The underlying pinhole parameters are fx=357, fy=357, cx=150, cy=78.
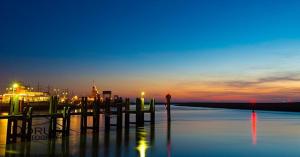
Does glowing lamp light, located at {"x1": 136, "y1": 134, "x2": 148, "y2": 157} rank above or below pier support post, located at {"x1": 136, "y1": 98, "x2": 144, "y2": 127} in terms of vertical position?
below

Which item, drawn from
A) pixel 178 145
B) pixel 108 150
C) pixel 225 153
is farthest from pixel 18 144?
pixel 225 153

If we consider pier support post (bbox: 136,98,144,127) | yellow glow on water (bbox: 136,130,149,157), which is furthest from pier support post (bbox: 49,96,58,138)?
pier support post (bbox: 136,98,144,127)

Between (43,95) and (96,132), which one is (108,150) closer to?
(96,132)

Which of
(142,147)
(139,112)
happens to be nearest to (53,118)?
(142,147)

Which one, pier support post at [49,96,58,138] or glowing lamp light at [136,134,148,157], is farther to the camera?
pier support post at [49,96,58,138]

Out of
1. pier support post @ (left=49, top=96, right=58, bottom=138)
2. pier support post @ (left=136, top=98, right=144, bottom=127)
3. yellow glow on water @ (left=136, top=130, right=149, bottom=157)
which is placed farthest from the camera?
pier support post @ (left=136, top=98, right=144, bottom=127)

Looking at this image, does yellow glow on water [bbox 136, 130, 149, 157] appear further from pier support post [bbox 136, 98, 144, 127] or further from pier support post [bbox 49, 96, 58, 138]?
pier support post [bbox 136, 98, 144, 127]

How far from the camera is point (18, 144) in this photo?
25.7 m

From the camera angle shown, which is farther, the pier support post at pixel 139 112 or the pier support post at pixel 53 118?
the pier support post at pixel 139 112

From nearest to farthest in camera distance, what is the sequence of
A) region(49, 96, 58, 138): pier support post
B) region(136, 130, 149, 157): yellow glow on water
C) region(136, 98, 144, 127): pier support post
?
region(136, 130, 149, 157): yellow glow on water, region(49, 96, 58, 138): pier support post, region(136, 98, 144, 127): pier support post

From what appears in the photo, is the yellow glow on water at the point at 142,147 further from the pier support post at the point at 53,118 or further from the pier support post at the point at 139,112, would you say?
the pier support post at the point at 139,112

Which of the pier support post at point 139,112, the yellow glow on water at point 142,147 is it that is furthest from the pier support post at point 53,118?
the pier support post at point 139,112

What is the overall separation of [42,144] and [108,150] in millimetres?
5134

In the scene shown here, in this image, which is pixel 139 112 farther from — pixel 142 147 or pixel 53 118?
pixel 142 147
